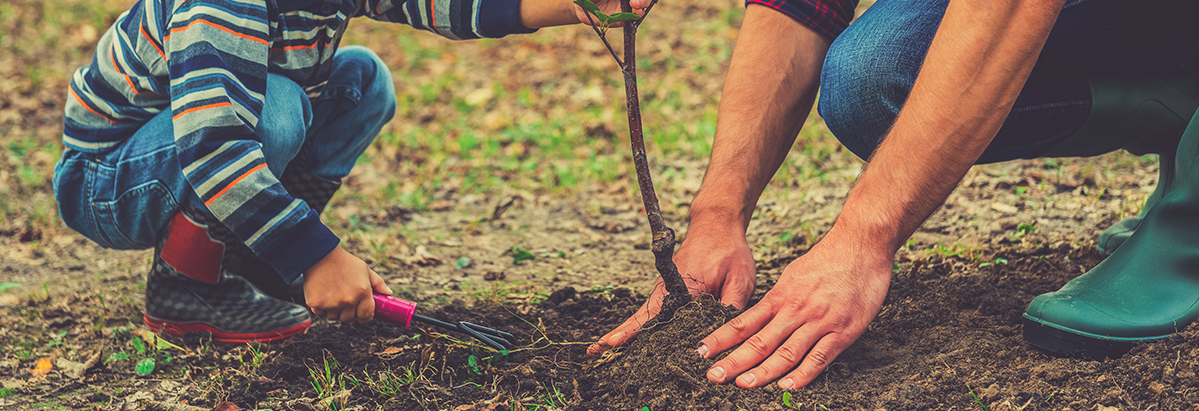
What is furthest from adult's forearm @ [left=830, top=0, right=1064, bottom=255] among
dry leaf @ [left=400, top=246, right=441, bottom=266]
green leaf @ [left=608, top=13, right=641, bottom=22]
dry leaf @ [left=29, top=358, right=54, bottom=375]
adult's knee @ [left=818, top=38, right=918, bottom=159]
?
dry leaf @ [left=29, top=358, right=54, bottom=375]

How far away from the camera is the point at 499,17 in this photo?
1942 millimetres

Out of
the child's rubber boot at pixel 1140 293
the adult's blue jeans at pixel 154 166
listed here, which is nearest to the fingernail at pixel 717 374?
the child's rubber boot at pixel 1140 293

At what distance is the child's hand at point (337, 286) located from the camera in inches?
64.6

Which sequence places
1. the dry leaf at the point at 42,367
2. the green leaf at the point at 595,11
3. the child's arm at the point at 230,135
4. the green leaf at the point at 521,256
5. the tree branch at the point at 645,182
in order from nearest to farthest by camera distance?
the green leaf at the point at 595,11 < the tree branch at the point at 645,182 < the child's arm at the point at 230,135 < the dry leaf at the point at 42,367 < the green leaf at the point at 521,256

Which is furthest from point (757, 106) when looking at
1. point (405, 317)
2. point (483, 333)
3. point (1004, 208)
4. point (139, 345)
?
point (139, 345)

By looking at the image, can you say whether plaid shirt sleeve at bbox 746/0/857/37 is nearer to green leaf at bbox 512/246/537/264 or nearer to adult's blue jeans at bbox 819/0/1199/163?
adult's blue jeans at bbox 819/0/1199/163

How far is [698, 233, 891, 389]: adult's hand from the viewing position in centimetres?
148

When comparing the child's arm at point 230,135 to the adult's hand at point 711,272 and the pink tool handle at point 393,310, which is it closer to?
the pink tool handle at point 393,310

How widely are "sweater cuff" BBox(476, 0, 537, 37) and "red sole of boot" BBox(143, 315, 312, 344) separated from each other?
90 cm

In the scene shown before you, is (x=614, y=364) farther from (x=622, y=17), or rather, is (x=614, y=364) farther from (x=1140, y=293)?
(x=1140, y=293)

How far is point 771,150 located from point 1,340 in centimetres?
209

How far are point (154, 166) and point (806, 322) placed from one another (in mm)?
1548

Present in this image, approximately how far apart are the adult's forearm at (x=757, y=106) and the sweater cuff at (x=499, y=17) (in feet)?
1.81

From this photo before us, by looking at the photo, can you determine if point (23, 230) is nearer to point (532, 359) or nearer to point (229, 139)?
point (229, 139)
